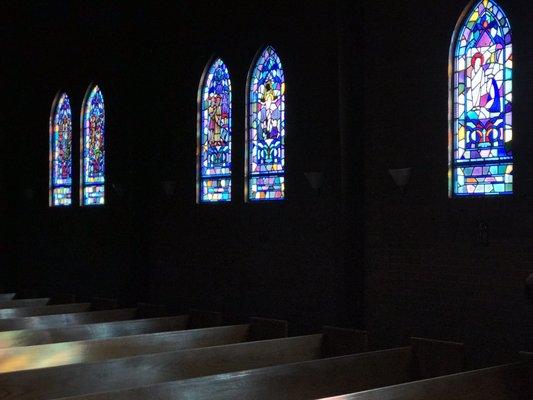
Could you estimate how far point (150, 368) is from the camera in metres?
4.86

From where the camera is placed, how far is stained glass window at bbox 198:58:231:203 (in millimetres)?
9236

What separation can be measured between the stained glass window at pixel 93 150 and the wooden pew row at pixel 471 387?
24.2 ft

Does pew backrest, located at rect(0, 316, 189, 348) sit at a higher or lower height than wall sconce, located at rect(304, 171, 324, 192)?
lower

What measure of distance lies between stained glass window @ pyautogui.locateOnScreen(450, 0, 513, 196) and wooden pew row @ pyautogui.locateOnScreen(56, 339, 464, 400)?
194 centimetres

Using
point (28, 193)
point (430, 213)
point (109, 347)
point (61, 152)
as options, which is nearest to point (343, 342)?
point (109, 347)

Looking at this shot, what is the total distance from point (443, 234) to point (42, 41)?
7536 mm

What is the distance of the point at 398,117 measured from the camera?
24.1 ft

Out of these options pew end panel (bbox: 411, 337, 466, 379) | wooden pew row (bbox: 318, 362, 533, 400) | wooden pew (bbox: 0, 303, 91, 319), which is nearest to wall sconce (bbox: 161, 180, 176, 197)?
wooden pew (bbox: 0, 303, 91, 319)

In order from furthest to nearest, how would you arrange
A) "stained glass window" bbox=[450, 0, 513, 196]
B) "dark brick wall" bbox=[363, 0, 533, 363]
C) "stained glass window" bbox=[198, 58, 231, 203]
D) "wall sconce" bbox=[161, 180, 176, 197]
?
"wall sconce" bbox=[161, 180, 176, 197]
"stained glass window" bbox=[198, 58, 231, 203]
"stained glass window" bbox=[450, 0, 513, 196]
"dark brick wall" bbox=[363, 0, 533, 363]

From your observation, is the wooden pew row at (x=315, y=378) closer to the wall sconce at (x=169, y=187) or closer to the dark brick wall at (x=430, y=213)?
the dark brick wall at (x=430, y=213)

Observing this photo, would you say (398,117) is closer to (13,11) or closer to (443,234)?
(443,234)

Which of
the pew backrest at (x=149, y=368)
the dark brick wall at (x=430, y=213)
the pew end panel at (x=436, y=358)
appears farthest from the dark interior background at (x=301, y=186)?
the pew backrest at (x=149, y=368)

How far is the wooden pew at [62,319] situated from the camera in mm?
6832

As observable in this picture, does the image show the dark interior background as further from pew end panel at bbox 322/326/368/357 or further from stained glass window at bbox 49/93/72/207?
pew end panel at bbox 322/326/368/357
